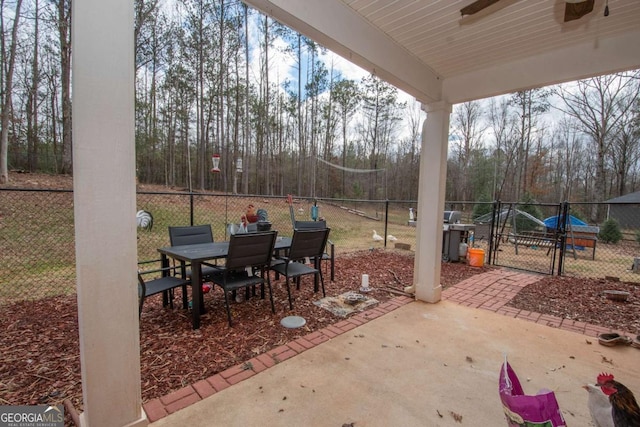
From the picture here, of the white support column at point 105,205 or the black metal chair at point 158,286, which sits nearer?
the white support column at point 105,205

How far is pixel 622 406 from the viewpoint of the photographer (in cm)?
104

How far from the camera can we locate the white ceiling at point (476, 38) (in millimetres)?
1847

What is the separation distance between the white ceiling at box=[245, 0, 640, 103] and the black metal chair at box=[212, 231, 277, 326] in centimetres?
168

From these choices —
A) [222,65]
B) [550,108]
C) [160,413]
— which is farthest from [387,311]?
[550,108]

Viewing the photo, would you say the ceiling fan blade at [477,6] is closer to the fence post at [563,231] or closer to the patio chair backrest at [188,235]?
the patio chair backrest at [188,235]

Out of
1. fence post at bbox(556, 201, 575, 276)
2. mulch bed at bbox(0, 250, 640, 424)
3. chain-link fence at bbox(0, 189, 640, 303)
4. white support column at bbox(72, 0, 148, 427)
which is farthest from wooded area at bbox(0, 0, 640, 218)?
fence post at bbox(556, 201, 575, 276)

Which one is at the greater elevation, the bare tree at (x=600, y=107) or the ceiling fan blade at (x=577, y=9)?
the bare tree at (x=600, y=107)

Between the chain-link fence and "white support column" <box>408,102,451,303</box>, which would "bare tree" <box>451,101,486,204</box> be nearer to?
the chain-link fence

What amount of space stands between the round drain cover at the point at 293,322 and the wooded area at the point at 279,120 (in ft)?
14.6

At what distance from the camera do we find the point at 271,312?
113 inches

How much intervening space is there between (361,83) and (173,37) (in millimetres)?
10167

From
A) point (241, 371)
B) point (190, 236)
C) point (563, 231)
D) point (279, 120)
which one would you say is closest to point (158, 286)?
point (190, 236)

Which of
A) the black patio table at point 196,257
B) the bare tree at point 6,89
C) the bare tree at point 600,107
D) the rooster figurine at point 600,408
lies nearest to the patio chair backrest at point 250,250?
the black patio table at point 196,257

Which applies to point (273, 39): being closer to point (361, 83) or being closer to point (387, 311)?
point (361, 83)
